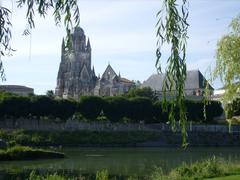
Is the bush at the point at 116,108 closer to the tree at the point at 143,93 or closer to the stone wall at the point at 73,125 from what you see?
the stone wall at the point at 73,125

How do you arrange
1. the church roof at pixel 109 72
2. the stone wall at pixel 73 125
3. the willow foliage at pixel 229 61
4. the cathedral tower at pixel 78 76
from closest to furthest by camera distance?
the willow foliage at pixel 229 61
the stone wall at pixel 73 125
the cathedral tower at pixel 78 76
the church roof at pixel 109 72

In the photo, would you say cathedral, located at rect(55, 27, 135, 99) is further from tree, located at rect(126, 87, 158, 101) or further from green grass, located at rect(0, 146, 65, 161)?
green grass, located at rect(0, 146, 65, 161)

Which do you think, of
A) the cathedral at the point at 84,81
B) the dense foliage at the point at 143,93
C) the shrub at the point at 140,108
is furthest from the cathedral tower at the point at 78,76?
the shrub at the point at 140,108

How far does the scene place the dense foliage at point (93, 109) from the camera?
234ft

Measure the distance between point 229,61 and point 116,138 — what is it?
5347cm

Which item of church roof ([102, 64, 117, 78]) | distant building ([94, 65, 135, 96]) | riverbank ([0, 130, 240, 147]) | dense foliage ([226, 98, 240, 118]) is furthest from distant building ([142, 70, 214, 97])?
dense foliage ([226, 98, 240, 118])

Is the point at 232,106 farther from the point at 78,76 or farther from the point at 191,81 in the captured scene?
the point at 78,76

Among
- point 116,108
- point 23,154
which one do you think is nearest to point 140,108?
point 116,108

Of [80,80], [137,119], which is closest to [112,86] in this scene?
[80,80]

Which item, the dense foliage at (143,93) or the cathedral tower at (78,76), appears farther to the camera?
the cathedral tower at (78,76)

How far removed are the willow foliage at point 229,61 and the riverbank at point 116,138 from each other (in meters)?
45.3

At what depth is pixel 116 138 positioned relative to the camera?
230ft

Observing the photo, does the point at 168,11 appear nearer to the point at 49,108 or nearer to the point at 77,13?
the point at 77,13

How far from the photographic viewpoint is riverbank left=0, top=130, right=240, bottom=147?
63188mm
